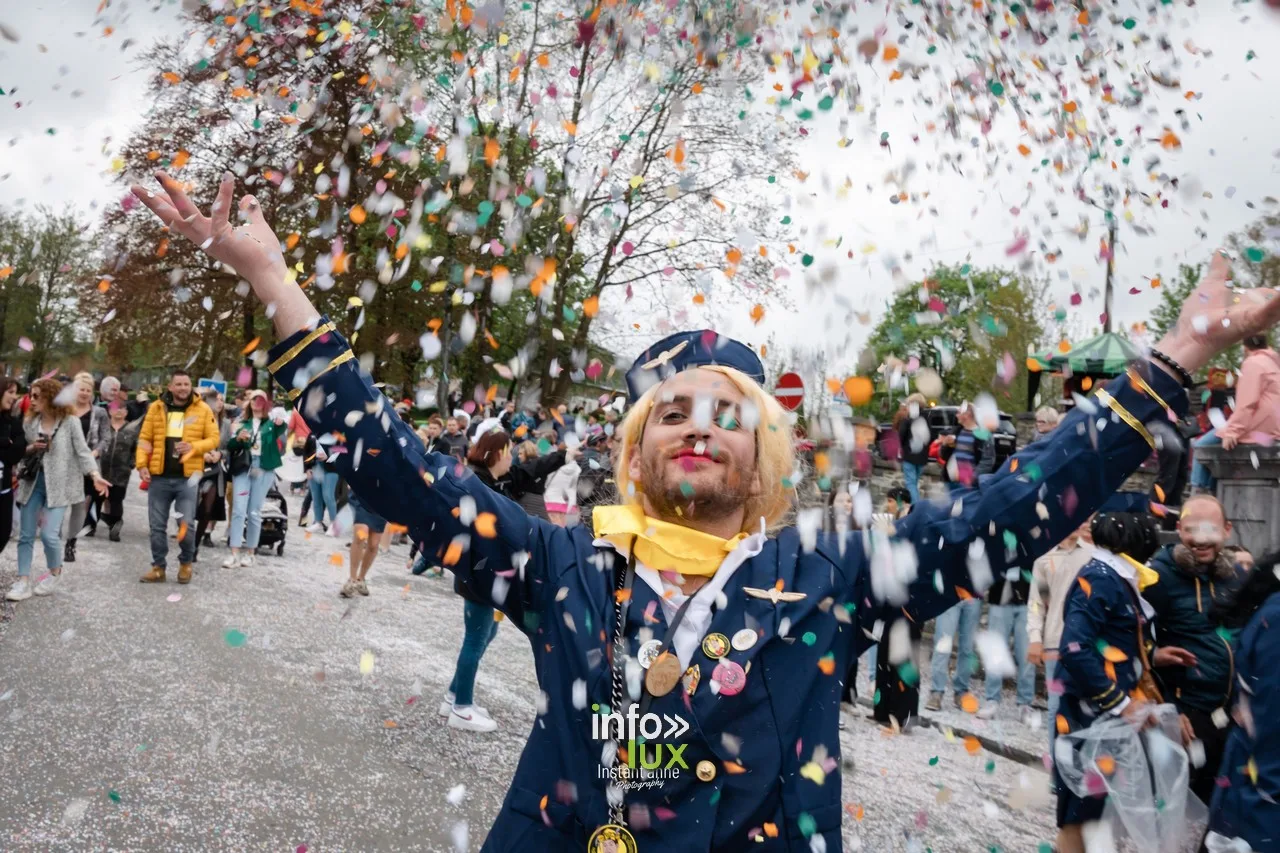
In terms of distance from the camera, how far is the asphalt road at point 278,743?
396cm

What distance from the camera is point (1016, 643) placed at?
28.0ft

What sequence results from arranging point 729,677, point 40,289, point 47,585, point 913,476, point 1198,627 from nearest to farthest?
point 729,677 < point 1198,627 < point 47,585 < point 913,476 < point 40,289

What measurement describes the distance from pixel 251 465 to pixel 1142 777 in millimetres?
9121

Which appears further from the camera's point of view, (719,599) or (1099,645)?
(1099,645)

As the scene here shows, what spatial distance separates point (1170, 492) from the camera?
395 inches

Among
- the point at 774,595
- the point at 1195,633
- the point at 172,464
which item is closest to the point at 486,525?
the point at 774,595

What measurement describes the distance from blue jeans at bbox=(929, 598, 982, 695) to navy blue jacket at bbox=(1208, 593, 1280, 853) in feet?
15.3

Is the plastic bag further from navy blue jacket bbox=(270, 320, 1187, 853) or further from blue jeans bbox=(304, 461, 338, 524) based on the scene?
blue jeans bbox=(304, 461, 338, 524)

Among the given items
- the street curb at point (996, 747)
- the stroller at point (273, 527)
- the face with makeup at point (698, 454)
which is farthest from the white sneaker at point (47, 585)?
the face with makeup at point (698, 454)

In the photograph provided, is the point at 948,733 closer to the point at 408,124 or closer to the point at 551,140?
the point at 408,124

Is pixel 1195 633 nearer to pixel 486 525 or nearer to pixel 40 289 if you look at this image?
pixel 486 525

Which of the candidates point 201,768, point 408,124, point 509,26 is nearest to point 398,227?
point 408,124

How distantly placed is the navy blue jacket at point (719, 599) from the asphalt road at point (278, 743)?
Result: 182 centimetres

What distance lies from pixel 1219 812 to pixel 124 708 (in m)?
4.98
